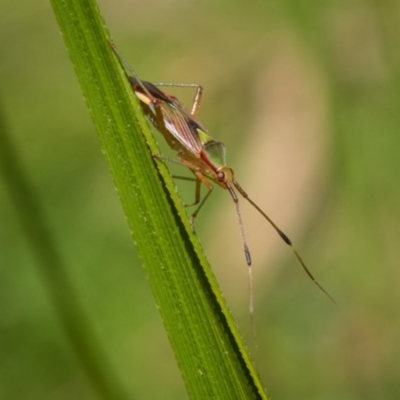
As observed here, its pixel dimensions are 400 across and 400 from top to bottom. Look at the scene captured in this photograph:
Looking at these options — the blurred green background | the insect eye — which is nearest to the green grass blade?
the insect eye

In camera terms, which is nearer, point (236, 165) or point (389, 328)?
point (389, 328)

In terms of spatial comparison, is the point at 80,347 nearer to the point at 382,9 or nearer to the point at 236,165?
the point at 236,165

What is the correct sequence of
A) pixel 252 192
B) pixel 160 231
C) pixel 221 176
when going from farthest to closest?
pixel 252 192 < pixel 221 176 < pixel 160 231

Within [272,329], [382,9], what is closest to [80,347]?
[272,329]

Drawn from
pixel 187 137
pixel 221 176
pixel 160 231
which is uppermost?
pixel 160 231

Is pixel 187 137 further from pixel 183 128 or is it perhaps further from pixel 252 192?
pixel 252 192

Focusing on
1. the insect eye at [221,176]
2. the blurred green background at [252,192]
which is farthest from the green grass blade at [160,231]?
the blurred green background at [252,192]

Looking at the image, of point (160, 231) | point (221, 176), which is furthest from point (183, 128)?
point (160, 231)
